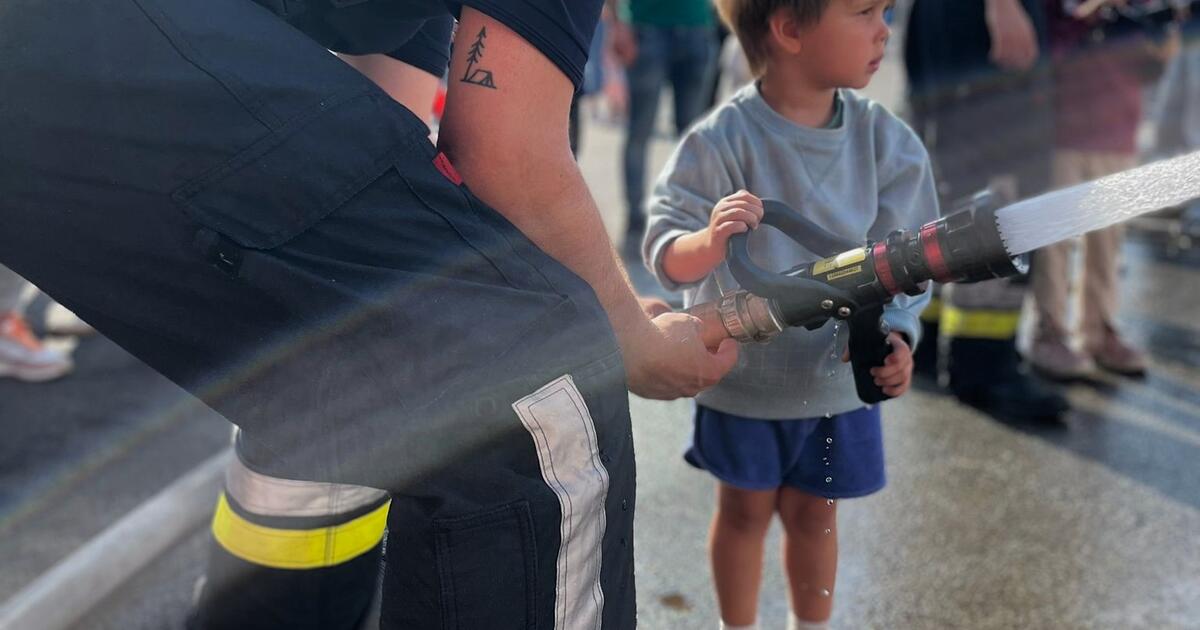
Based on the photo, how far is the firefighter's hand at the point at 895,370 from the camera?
6.42 feet

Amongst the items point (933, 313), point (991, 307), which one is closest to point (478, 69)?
point (991, 307)

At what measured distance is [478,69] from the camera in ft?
4.64

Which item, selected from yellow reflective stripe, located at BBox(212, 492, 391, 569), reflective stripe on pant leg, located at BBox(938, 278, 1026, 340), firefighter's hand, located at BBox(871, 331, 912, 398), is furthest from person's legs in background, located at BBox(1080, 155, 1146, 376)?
yellow reflective stripe, located at BBox(212, 492, 391, 569)

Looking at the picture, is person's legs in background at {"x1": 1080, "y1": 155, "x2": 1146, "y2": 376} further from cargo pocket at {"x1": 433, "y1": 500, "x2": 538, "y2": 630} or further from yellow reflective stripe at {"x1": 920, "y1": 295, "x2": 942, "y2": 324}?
cargo pocket at {"x1": 433, "y1": 500, "x2": 538, "y2": 630}

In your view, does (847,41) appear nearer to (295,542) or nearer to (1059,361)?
(295,542)

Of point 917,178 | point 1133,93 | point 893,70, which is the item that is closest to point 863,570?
point 917,178

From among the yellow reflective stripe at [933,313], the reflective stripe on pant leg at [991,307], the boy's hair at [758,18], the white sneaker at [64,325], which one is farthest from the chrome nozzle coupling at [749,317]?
the white sneaker at [64,325]

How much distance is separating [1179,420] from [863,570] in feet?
5.48

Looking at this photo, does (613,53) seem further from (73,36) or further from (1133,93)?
(73,36)

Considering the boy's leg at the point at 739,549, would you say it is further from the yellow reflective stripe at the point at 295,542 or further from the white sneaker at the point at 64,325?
the white sneaker at the point at 64,325

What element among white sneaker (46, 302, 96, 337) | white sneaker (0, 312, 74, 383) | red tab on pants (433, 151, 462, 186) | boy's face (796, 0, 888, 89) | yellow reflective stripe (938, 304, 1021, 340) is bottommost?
white sneaker (46, 302, 96, 337)

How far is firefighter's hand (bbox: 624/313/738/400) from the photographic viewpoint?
5.34ft

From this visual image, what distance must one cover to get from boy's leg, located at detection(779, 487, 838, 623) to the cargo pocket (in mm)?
1010

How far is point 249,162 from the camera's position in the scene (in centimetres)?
136
